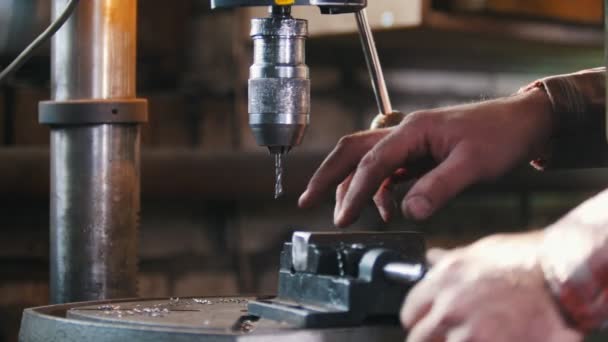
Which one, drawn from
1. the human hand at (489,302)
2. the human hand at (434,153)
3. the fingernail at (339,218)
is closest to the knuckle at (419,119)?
the human hand at (434,153)

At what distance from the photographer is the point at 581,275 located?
685 millimetres

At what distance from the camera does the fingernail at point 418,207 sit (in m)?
0.98

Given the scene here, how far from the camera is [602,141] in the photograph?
125 cm

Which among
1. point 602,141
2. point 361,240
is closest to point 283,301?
point 361,240

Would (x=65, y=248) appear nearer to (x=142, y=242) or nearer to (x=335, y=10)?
(x=335, y=10)

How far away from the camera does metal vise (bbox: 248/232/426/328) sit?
0.83 m

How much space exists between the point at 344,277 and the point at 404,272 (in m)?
0.07

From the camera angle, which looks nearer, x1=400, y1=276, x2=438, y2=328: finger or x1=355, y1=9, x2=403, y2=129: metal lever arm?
x1=400, y1=276, x2=438, y2=328: finger

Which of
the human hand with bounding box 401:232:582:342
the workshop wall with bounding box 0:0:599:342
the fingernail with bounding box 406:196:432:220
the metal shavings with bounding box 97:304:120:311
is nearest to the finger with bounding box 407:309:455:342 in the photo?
the human hand with bounding box 401:232:582:342

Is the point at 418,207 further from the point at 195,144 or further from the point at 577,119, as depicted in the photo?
the point at 195,144

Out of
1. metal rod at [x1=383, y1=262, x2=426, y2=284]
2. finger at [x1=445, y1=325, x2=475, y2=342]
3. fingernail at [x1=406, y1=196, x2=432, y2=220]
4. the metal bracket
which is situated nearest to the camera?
finger at [x1=445, y1=325, x2=475, y2=342]

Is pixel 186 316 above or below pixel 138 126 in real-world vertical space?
below

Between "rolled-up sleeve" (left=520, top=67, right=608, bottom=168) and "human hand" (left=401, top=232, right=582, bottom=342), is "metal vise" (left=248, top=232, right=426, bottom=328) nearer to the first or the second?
"human hand" (left=401, top=232, right=582, bottom=342)

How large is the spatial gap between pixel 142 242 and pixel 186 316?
124 centimetres
